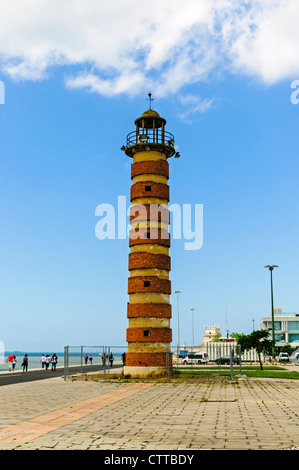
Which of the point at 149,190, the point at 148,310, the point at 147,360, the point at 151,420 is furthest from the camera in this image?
the point at 149,190

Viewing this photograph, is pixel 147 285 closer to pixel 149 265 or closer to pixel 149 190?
pixel 149 265

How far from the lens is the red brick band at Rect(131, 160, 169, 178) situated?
118 ft

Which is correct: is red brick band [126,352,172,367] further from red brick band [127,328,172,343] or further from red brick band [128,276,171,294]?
red brick band [128,276,171,294]

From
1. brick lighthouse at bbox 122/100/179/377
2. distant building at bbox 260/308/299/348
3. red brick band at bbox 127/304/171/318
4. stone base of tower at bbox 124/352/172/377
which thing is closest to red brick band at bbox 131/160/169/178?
brick lighthouse at bbox 122/100/179/377

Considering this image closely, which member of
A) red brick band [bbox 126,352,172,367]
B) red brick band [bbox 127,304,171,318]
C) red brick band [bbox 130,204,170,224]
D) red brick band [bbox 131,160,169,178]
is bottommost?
red brick band [bbox 126,352,172,367]

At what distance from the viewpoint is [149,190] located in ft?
117

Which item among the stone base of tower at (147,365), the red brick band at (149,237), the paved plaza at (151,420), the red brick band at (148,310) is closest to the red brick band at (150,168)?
the red brick band at (149,237)

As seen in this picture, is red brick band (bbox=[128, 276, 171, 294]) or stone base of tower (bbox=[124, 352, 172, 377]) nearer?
stone base of tower (bbox=[124, 352, 172, 377])

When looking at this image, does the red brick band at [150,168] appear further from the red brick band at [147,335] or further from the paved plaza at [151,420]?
the paved plaza at [151,420]

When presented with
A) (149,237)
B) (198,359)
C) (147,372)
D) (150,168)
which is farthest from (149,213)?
(198,359)

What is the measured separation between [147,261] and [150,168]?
22.8ft

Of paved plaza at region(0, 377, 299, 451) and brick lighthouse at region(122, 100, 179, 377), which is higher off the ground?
brick lighthouse at region(122, 100, 179, 377)

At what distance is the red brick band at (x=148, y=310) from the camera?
3359 centimetres
